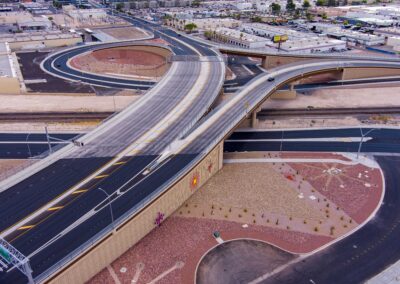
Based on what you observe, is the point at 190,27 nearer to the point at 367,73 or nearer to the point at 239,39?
the point at 239,39

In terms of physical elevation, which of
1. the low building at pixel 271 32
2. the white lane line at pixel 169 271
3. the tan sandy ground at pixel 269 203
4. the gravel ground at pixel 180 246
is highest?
the low building at pixel 271 32

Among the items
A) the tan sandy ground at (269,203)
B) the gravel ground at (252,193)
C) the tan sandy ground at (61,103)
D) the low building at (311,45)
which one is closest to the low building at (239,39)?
the low building at (311,45)

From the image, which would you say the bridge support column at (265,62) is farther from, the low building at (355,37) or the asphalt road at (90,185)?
the low building at (355,37)

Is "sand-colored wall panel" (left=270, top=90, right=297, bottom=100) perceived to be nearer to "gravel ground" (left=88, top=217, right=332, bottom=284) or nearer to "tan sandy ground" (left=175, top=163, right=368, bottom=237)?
"tan sandy ground" (left=175, top=163, right=368, bottom=237)

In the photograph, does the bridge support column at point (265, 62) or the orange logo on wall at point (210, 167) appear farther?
the bridge support column at point (265, 62)

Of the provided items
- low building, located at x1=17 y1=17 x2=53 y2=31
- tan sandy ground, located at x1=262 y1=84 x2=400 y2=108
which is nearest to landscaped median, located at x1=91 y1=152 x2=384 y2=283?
tan sandy ground, located at x1=262 y1=84 x2=400 y2=108

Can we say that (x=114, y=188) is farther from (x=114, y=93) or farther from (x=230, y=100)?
(x=114, y=93)
